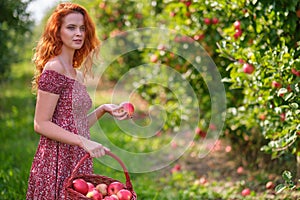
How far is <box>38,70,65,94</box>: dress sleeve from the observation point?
255 centimetres

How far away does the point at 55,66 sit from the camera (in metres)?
2.59

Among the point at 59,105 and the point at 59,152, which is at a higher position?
the point at 59,105

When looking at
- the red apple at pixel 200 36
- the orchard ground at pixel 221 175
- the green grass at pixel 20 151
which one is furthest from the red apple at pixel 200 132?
the red apple at pixel 200 36

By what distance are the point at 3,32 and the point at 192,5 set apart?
230cm

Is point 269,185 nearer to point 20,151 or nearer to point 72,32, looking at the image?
point 72,32

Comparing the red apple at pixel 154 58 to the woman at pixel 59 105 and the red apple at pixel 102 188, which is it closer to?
the woman at pixel 59 105

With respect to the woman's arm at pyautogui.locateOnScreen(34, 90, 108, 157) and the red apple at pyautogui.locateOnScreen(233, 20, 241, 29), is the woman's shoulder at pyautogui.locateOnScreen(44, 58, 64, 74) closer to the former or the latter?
the woman's arm at pyautogui.locateOnScreen(34, 90, 108, 157)

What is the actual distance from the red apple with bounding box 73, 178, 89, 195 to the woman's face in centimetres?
70

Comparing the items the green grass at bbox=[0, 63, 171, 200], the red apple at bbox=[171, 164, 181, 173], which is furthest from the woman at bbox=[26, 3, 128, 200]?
the red apple at bbox=[171, 164, 181, 173]

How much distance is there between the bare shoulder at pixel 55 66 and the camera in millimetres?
2584

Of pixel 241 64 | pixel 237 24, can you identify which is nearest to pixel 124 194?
pixel 241 64

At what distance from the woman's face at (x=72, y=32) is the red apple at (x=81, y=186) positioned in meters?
0.70

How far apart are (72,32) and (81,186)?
0.80 m

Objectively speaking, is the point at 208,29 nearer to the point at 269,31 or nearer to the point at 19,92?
the point at 269,31
